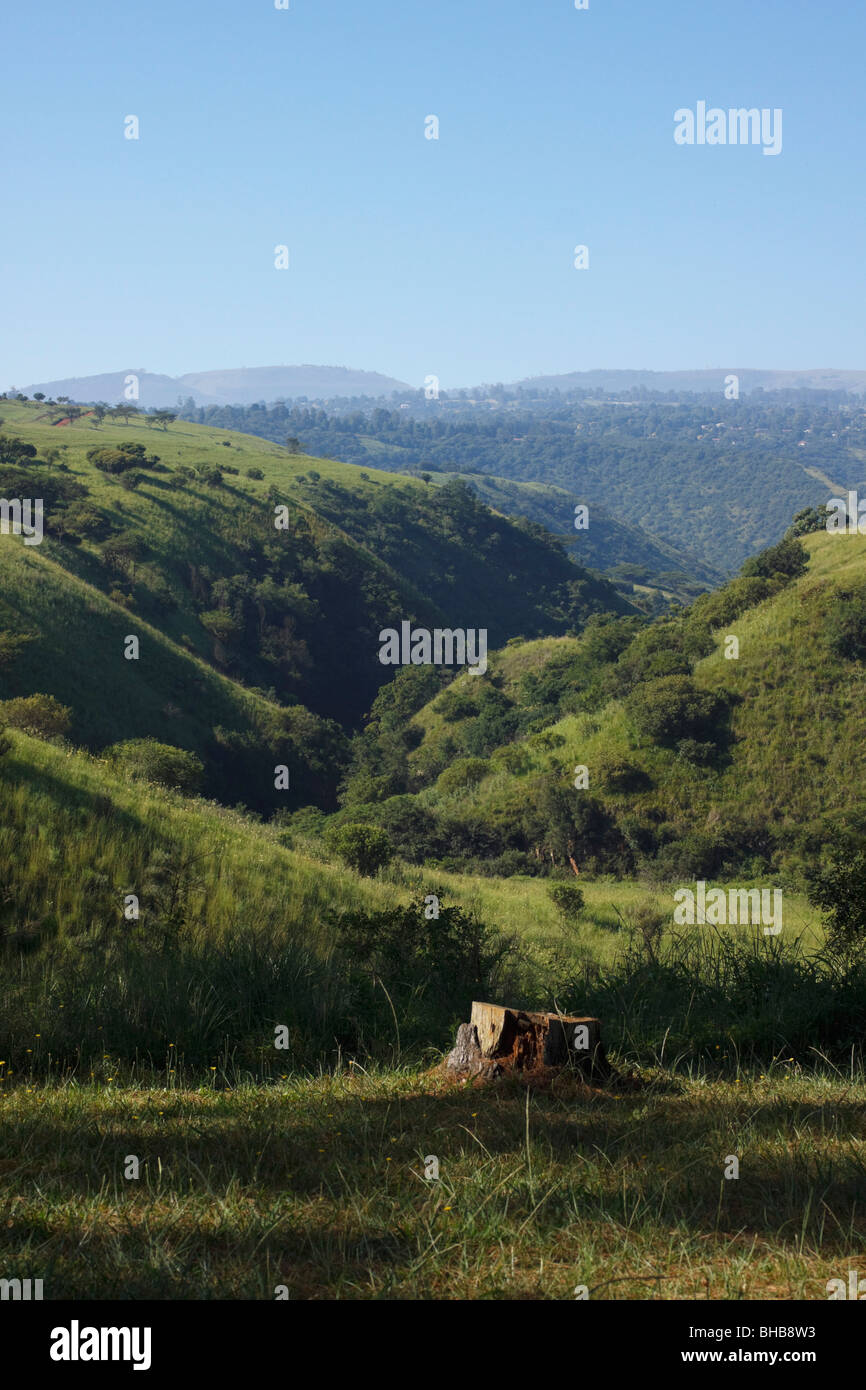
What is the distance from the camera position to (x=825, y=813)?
40.5 metres

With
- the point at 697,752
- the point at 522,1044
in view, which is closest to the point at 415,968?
the point at 522,1044

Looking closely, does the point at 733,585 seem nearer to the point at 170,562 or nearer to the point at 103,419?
the point at 170,562

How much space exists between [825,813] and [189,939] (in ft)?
120

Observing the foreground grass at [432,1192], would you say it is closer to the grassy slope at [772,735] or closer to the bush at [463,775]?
the grassy slope at [772,735]

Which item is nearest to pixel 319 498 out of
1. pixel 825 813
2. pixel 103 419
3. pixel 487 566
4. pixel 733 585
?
pixel 487 566

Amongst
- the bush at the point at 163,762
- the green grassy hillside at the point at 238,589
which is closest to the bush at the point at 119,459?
the green grassy hillside at the point at 238,589

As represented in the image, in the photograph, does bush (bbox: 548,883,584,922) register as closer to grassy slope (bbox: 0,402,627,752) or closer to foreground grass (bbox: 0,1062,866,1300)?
foreground grass (bbox: 0,1062,866,1300)

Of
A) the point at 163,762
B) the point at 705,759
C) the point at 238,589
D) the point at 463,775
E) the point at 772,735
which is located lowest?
the point at 463,775

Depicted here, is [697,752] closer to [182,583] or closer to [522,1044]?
[182,583]

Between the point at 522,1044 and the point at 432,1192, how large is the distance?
1.49 metres

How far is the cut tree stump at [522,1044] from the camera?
5.00 metres

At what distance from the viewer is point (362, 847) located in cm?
2786

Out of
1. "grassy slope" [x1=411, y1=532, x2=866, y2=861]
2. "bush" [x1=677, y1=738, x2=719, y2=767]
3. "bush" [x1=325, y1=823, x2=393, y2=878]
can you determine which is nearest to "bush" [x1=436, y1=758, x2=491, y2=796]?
"grassy slope" [x1=411, y1=532, x2=866, y2=861]
